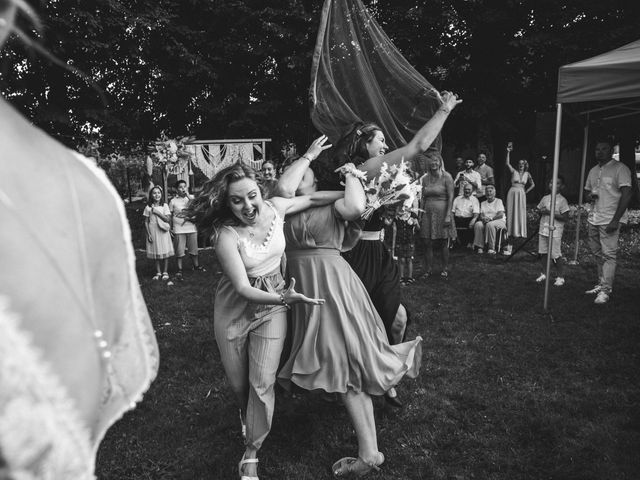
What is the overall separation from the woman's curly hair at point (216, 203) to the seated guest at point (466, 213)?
9173 millimetres

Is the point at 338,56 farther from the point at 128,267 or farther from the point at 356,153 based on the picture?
the point at 128,267

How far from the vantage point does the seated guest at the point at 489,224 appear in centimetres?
1113

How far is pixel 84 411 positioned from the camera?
84 centimetres

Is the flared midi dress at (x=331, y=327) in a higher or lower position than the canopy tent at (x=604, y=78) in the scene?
lower

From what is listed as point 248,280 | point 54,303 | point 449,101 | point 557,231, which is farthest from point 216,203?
point 557,231

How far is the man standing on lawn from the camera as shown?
6746mm

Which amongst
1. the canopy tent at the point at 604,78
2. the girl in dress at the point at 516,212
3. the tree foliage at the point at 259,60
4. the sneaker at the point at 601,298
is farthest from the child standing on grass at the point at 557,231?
the tree foliage at the point at 259,60

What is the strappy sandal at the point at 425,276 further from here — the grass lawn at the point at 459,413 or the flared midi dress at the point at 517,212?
the flared midi dress at the point at 517,212

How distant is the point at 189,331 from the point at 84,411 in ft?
18.3

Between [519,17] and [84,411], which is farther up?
[519,17]

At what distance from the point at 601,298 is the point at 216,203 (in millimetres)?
5756

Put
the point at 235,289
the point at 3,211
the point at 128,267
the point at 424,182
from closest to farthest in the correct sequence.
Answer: the point at 3,211 → the point at 128,267 → the point at 235,289 → the point at 424,182

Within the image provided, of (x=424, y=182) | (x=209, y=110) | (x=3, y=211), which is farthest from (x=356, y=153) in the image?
(x=209, y=110)

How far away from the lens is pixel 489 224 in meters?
11.2
